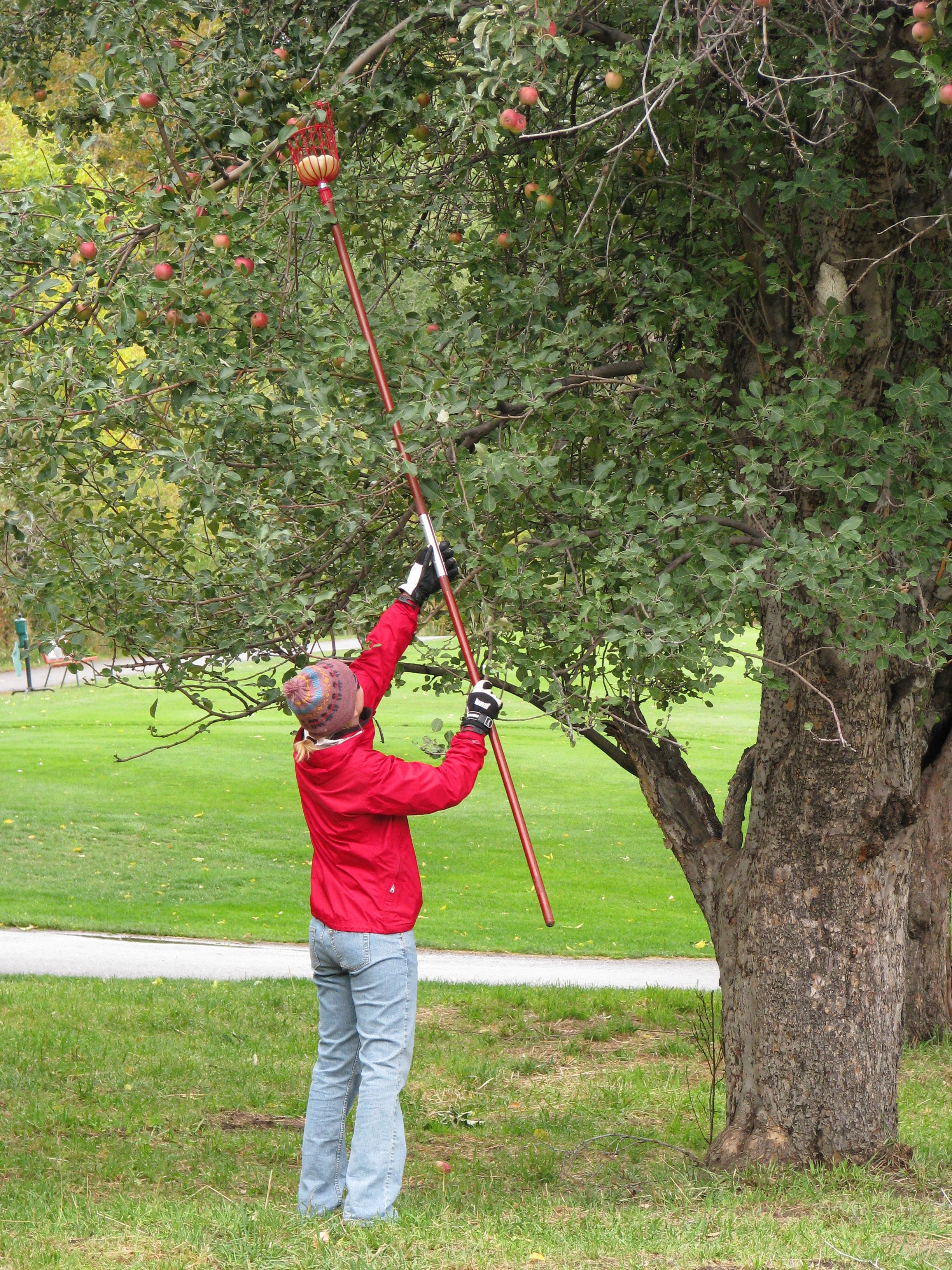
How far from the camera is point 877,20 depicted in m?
4.02

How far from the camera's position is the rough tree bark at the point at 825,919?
5.06 m

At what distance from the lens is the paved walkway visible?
373 inches

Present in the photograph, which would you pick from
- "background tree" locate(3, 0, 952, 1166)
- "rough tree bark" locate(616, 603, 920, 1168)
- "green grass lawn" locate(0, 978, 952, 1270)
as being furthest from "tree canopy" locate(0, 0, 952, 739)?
"green grass lawn" locate(0, 978, 952, 1270)

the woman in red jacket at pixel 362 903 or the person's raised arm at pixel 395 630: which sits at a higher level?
the person's raised arm at pixel 395 630

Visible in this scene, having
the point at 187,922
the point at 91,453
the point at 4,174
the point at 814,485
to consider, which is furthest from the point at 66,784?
the point at 814,485

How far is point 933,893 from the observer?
7.55 metres

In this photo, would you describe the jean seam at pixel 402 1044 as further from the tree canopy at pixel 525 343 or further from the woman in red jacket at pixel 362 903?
the tree canopy at pixel 525 343

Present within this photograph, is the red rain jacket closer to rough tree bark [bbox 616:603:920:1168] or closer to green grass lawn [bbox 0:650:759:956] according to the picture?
rough tree bark [bbox 616:603:920:1168]

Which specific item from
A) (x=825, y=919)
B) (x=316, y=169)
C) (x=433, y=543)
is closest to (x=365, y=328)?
(x=316, y=169)

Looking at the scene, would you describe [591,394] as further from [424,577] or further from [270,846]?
[270,846]

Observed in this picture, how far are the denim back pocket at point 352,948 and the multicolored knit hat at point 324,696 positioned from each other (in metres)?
0.62

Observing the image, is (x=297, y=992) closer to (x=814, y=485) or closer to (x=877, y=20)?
(x=814, y=485)

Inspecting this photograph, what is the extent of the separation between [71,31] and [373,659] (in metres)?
3.71

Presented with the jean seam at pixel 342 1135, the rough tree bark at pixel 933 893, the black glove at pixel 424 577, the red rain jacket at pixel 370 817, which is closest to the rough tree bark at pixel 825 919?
the black glove at pixel 424 577
